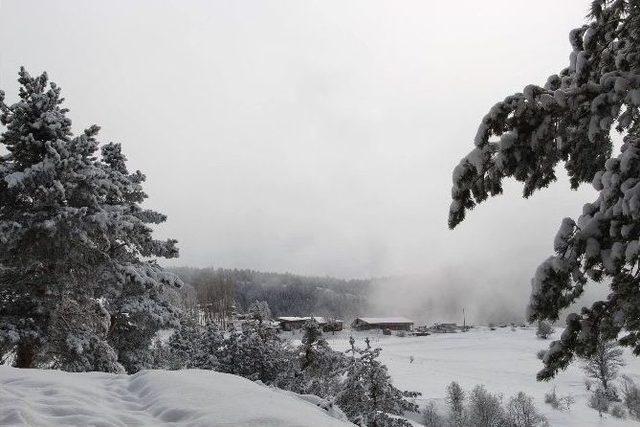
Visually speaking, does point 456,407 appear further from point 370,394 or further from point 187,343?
point 187,343

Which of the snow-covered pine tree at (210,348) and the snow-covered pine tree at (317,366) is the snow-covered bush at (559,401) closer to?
the snow-covered pine tree at (317,366)

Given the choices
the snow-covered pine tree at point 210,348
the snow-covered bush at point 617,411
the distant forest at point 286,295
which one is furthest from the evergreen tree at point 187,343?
the distant forest at point 286,295

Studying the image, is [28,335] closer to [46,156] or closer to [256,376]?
[46,156]

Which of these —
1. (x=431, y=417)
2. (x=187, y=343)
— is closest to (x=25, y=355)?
(x=187, y=343)

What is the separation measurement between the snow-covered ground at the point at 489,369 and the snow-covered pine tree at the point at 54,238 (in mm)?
36053

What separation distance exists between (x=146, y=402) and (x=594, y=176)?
20.7ft

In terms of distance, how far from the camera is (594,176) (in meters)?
4.36

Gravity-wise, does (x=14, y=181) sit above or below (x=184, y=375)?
above

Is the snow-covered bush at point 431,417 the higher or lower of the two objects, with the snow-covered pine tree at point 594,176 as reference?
lower

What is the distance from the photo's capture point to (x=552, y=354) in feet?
14.6

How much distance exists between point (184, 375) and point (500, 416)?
1569 inches

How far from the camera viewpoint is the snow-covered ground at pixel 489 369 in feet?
142

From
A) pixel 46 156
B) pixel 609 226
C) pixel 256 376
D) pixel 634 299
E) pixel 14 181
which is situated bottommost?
pixel 256 376

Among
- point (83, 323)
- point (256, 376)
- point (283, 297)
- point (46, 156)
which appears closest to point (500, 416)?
point (256, 376)
